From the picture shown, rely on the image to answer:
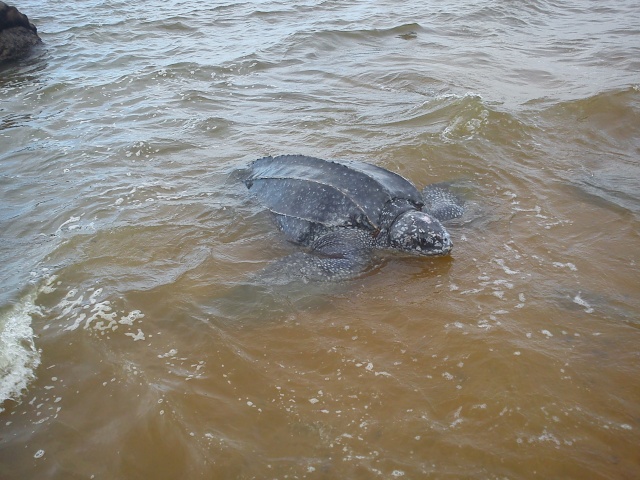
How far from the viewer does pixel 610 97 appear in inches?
291

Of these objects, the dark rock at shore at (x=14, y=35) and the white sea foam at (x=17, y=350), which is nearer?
the white sea foam at (x=17, y=350)

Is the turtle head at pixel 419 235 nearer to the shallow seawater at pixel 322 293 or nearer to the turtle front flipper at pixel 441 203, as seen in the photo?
the shallow seawater at pixel 322 293

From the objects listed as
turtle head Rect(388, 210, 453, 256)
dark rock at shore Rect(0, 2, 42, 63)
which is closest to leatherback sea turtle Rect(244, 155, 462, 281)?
turtle head Rect(388, 210, 453, 256)

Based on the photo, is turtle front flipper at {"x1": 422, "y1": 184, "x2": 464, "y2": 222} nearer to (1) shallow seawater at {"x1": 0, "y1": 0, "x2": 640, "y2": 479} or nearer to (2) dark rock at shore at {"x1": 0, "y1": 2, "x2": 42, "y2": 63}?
(1) shallow seawater at {"x1": 0, "y1": 0, "x2": 640, "y2": 479}

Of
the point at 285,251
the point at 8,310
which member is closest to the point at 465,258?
the point at 285,251

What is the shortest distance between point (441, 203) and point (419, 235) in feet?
3.05

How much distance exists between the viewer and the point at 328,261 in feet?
15.1

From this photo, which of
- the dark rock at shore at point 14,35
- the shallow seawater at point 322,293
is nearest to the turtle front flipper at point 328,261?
the shallow seawater at point 322,293

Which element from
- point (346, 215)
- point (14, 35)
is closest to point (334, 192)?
point (346, 215)

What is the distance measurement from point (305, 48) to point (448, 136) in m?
6.22

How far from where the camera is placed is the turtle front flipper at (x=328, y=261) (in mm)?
4434

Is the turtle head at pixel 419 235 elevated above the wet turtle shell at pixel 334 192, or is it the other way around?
the wet turtle shell at pixel 334 192

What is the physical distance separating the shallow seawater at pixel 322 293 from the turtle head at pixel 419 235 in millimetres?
150

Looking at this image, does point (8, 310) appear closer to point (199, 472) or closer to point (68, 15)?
point (199, 472)
